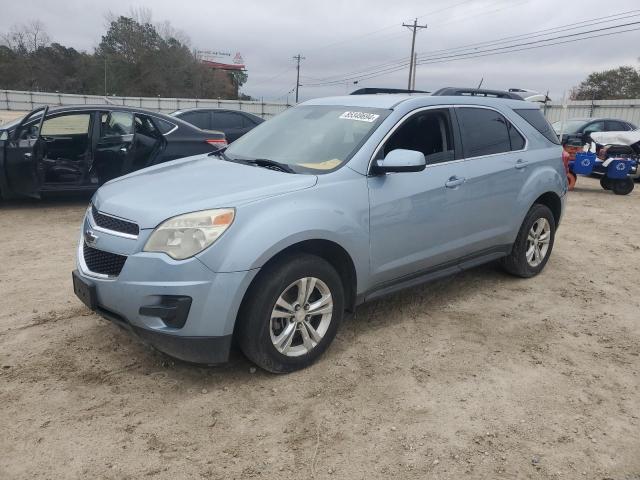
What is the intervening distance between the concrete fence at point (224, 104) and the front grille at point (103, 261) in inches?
956

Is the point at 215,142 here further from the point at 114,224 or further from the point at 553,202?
the point at 114,224

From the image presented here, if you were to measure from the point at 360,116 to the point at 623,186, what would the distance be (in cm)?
970

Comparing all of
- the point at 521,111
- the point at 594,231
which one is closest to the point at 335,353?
the point at 521,111

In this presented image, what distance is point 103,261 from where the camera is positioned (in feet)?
10.2

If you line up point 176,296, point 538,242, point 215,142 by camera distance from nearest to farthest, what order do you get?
point 176,296 < point 538,242 < point 215,142

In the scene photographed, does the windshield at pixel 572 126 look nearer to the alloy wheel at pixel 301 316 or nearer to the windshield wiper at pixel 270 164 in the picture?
the windshield wiper at pixel 270 164

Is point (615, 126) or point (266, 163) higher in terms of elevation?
point (615, 126)

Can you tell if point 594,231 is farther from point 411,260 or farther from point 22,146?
point 22,146

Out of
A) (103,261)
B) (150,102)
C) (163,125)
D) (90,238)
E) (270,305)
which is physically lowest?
(270,305)

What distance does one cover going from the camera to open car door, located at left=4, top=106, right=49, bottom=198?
7035mm

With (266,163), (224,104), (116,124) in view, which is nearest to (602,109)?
(116,124)

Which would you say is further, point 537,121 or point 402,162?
point 537,121

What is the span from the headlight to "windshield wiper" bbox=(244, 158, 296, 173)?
2.62 feet

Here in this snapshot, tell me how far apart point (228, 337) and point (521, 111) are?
3.65 metres
